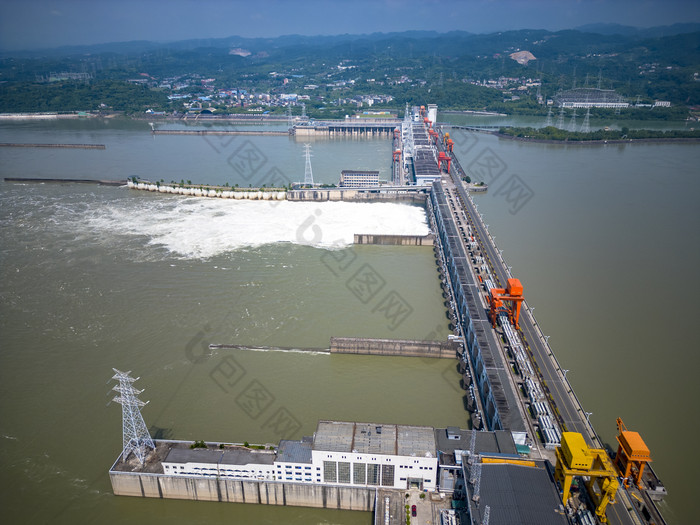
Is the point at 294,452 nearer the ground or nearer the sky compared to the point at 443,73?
nearer the ground

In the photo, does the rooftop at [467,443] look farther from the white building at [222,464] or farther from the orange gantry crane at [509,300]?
the orange gantry crane at [509,300]

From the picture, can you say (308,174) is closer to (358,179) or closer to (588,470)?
(358,179)

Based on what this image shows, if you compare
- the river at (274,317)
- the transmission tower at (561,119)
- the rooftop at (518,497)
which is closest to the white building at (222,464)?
the river at (274,317)

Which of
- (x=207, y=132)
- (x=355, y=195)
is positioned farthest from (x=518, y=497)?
(x=207, y=132)

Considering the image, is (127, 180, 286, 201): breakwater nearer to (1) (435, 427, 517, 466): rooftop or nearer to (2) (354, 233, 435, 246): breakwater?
(2) (354, 233, 435, 246): breakwater

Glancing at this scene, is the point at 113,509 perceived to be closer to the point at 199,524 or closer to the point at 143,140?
the point at 199,524

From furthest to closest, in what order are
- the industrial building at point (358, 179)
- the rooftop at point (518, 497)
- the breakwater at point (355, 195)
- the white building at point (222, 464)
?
the industrial building at point (358, 179) → the breakwater at point (355, 195) → the white building at point (222, 464) → the rooftop at point (518, 497)

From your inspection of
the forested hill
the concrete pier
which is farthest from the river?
the forested hill
